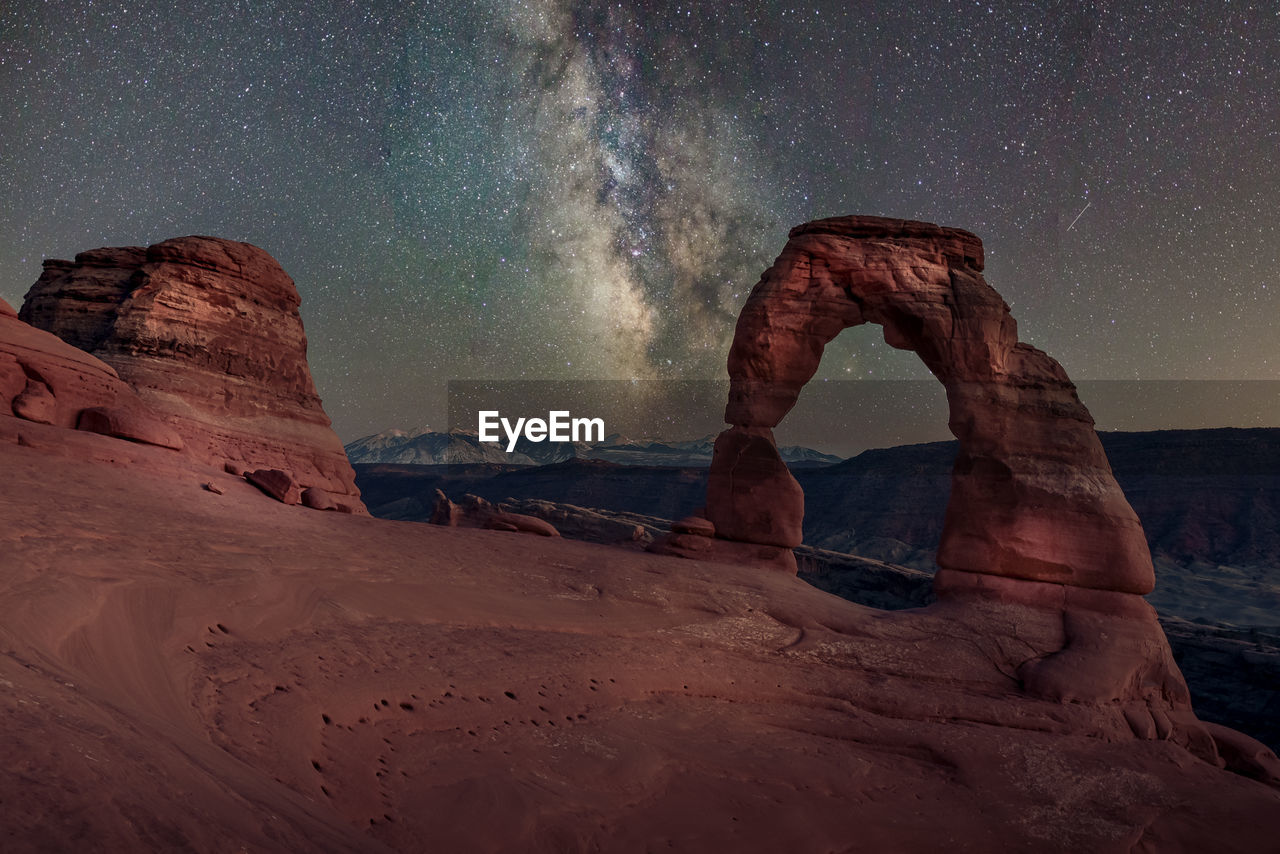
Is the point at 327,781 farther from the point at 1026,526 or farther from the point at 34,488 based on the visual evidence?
the point at 1026,526

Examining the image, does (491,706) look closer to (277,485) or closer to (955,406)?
(277,485)

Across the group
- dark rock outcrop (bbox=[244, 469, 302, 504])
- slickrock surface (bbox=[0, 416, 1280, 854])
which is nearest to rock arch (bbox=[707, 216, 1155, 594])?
slickrock surface (bbox=[0, 416, 1280, 854])

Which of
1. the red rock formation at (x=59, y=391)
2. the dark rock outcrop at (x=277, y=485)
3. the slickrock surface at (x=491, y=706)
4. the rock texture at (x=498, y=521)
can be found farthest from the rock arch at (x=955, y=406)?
the red rock formation at (x=59, y=391)

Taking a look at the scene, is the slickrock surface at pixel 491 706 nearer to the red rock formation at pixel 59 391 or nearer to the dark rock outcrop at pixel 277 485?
the red rock formation at pixel 59 391

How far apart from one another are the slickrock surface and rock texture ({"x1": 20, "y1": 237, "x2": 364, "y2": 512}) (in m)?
7.16

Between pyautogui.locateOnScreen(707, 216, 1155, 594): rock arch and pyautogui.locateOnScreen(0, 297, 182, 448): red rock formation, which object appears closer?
pyautogui.locateOnScreen(0, 297, 182, 448): red rock formation

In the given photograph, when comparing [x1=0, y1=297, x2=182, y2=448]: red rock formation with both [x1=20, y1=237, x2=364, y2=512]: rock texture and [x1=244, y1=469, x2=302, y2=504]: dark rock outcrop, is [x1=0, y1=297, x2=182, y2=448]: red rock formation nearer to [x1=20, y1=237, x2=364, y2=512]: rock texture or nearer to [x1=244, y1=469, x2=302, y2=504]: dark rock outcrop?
[x1=244, y1=469, x2=302, y2=504]: dark rock outcrop

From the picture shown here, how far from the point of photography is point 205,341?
18.7 metres

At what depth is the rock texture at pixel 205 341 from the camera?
17.5m

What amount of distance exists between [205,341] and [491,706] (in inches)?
Answer: 670

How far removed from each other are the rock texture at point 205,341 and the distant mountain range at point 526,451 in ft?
179

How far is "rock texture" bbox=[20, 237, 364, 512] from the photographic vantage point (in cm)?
1747

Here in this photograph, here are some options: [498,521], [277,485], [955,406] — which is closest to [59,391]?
[277,485]

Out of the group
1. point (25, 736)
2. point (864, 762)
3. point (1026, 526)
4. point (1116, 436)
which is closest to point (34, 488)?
point (25, 736)
